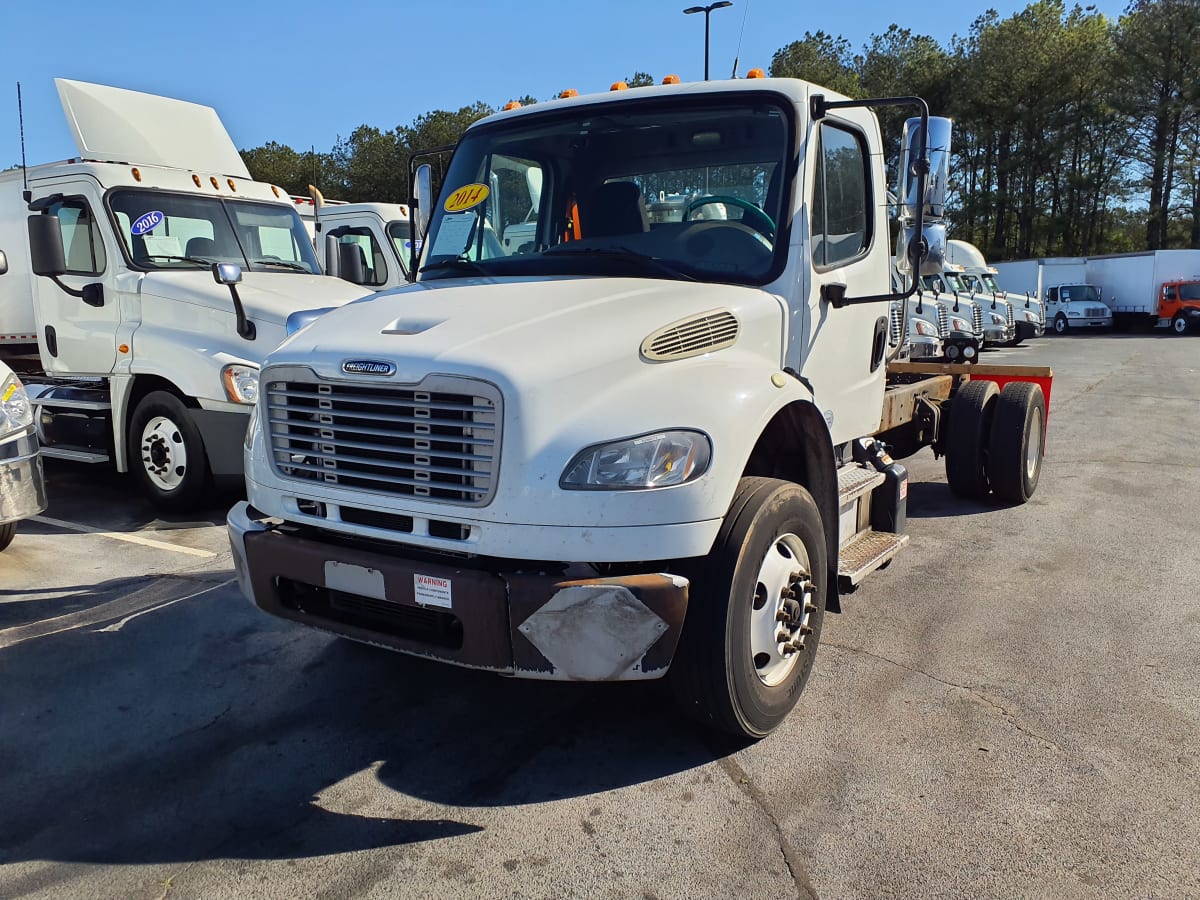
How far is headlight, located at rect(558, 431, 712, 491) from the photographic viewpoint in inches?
115

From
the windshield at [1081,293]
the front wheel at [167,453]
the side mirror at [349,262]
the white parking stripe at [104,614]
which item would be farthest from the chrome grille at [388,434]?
the windshield at [1081,293]

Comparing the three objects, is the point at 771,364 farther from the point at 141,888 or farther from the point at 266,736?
the point at 141,888

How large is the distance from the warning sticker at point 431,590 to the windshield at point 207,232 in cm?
582

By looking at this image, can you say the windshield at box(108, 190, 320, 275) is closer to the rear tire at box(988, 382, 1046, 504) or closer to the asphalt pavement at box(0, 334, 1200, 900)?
the asphalt pavement at box(0, 334, 1200, 900)

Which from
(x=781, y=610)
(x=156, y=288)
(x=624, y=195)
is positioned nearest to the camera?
(x=781, y=610)

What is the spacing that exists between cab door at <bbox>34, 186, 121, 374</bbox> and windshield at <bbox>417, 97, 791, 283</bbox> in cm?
439

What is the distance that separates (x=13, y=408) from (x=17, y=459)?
358 millimetres

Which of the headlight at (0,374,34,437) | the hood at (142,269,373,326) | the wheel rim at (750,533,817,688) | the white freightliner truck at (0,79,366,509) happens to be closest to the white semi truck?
the white freightliner truck at (0,79,366,509)

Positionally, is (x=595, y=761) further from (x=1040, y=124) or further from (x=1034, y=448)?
(x=1040, y=124)

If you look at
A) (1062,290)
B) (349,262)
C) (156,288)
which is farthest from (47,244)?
(1062,290)

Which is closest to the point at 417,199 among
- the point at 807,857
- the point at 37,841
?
the point at 37,841

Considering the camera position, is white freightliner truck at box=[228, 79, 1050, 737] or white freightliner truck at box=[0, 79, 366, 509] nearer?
white freightliner truck at box=[228, 79, 1050, 737]

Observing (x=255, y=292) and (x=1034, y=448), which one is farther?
(x=1034, y=448)

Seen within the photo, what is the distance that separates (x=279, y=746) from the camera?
3.60 metres
